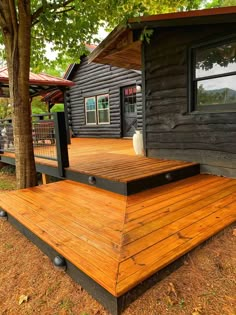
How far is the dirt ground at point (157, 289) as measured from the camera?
1.40m

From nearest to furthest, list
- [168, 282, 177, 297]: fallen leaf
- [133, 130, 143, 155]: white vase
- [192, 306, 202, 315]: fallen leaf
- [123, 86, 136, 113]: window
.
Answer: [192, 306, 202, 315]: fallen leaf, [168, 282, 177, 297]: fallen leaf, [133, 130, 143, 155]: white vase, [123, 86, 136, 113]: window

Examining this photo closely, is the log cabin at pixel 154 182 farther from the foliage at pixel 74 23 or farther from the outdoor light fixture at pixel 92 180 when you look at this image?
the foliage at pixel 74 23

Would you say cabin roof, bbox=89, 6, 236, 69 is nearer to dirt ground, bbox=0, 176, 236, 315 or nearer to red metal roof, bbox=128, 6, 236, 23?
red metal roof, bbox=128, 6, 236, 23

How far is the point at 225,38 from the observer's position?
3217mm

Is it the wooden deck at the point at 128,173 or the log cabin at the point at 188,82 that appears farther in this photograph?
the log cabin at the point at 188,82

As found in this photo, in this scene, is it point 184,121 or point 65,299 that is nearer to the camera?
point 65,299

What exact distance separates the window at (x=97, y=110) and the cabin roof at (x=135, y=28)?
3903mm

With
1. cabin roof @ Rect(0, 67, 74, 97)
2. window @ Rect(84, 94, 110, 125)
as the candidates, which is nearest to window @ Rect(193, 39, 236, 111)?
cabin roof @ Rect(0, 67, 74, 97)

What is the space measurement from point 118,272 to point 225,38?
11.2 ft

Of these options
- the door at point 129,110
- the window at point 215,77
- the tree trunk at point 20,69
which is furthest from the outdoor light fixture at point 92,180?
the door at point 129,110

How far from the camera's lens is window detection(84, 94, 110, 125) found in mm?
9727

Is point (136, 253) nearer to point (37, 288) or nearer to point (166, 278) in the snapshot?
point (166, 278)

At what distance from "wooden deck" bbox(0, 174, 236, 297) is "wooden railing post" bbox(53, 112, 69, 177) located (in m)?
0.54

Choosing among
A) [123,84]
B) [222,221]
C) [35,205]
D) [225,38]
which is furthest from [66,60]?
[222,221]
